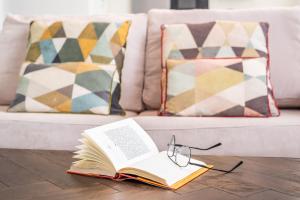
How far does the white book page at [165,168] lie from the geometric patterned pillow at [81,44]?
3.14 feet

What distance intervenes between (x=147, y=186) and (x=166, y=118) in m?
0.76

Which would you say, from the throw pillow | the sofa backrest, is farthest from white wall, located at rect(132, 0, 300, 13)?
the throw pillow

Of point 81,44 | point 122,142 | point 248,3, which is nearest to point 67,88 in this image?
point 81,44

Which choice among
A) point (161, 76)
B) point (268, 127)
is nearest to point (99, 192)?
point (268, 127)

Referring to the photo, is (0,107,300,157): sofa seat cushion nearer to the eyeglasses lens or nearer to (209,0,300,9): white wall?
the eyeglasses lens

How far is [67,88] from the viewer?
1.81 metres

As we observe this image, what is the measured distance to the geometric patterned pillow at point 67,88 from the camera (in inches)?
70.0

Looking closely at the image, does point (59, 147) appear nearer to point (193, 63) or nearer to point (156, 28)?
point (193, 63)

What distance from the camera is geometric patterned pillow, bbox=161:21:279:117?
5.57 ft

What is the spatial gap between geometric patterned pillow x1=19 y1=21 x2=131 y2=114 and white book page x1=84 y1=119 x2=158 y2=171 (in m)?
0.84

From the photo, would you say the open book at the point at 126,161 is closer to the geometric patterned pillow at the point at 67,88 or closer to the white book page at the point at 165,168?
the white book page at the point at 165,168

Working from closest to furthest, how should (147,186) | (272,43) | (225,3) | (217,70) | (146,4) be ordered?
(147,186), (217,70), (272,43), (225,3), (146,4)

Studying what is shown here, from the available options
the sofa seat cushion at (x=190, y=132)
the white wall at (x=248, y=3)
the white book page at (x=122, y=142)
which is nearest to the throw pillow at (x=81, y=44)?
the sofa seat cushion at (x=190, y=132)

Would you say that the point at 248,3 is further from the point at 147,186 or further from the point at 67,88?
the point at 147,186
